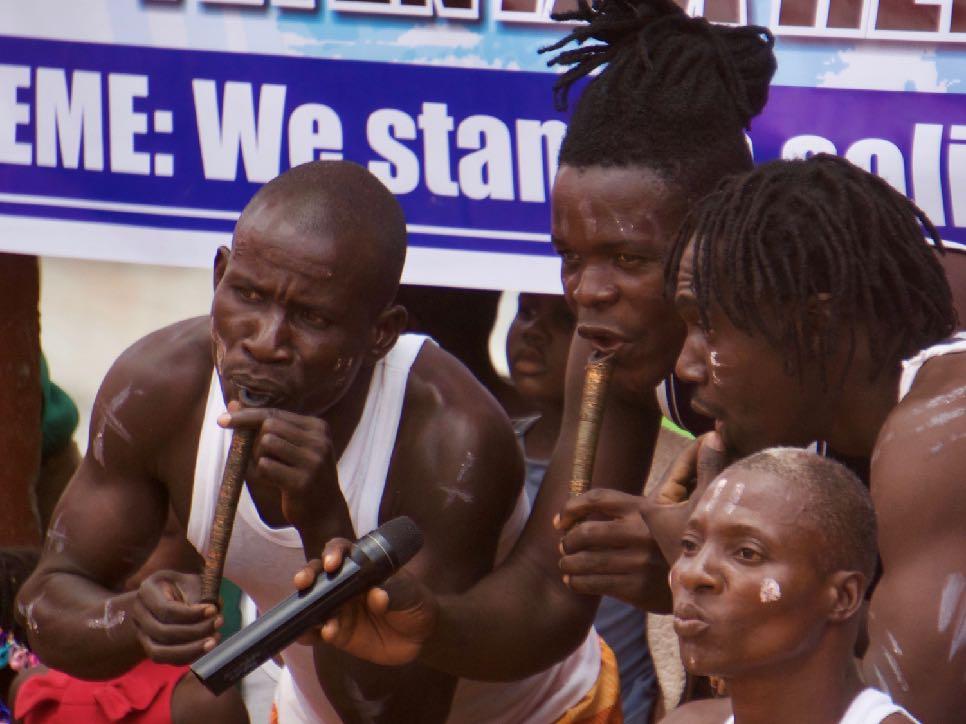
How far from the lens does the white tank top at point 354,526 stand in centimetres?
379

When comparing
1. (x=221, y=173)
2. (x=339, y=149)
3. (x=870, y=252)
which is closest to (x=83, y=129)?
(x=221, y=173)

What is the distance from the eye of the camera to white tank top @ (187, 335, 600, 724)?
379cm

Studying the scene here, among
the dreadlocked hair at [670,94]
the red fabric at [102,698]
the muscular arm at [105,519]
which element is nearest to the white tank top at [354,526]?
the muscular arm at [105,519]

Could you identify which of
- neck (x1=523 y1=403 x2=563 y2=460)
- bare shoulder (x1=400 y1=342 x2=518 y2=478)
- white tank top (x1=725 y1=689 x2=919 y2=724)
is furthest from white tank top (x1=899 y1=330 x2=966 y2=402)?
neck (x1=523 y1=403 x2=563 y2=460)

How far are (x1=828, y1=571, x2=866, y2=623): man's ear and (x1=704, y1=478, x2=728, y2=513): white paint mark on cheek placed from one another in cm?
22

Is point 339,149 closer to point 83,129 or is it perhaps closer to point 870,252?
point 83,129

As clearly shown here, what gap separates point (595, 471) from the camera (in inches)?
156

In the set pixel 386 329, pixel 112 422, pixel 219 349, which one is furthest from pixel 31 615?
pixel 386 329

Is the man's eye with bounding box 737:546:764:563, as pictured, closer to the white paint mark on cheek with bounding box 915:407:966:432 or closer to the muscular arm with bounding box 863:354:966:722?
the muscular arm with bounding box 863:354:966:722

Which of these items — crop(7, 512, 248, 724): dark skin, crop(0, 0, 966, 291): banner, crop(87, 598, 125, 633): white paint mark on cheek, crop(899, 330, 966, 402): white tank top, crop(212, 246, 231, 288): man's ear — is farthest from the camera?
crop(7, 512, 248, 724): dark skin

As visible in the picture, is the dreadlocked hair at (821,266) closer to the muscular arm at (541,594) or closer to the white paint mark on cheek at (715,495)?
the white paint mark on cheek at (715,495)

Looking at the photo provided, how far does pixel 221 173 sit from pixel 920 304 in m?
2.17

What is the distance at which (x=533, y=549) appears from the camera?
12.8ft

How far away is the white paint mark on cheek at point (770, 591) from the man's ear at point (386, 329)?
1.15 metres
